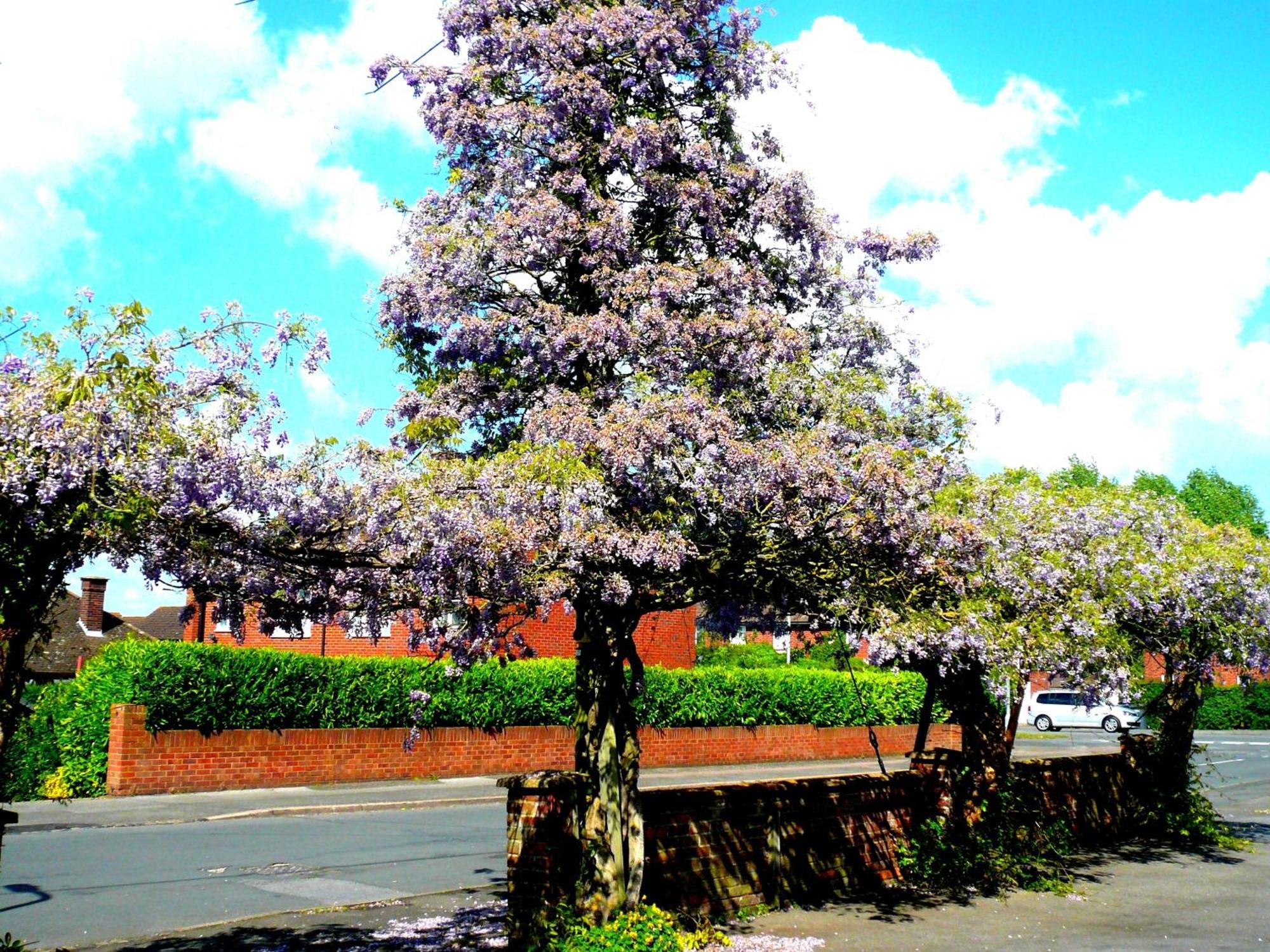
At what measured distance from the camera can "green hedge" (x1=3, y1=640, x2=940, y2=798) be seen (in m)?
20.8

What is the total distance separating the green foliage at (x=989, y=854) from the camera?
12.1 metres

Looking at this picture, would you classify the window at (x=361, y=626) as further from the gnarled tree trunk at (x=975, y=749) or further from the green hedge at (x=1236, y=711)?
the green hedge at (x=1236, y=711)

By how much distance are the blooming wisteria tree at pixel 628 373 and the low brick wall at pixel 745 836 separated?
0.36m

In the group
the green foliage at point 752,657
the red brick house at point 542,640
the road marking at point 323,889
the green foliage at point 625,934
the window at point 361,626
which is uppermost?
the red brick house at point 542,640

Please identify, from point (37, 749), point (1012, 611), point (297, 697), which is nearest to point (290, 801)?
point (297, 697)

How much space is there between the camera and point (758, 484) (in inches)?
331

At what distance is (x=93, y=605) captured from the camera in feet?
180

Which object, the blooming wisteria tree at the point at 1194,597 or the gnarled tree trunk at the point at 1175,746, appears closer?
the blooming wisteria tree at the point at 1194,597

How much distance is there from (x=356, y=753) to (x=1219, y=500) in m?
73.7

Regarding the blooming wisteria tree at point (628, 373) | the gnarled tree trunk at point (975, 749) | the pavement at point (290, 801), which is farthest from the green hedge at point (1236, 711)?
the blooming wisteria tree at point (628, 373)

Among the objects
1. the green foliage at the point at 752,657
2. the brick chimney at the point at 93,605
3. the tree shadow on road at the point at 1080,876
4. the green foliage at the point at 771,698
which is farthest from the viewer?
the brick chimney at the point at 93,605

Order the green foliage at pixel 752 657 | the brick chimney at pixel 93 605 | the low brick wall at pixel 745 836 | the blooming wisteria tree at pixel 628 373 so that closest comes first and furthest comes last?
the blooming wisteria tree at pixel 628 373, the low brick wall at pixel 745 836, the green foliage at pixel 752 657, the brick chimney at pixel 93 605

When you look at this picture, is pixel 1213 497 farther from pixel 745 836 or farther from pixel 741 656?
pixel 745 836

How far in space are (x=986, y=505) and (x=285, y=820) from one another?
12.8 m
